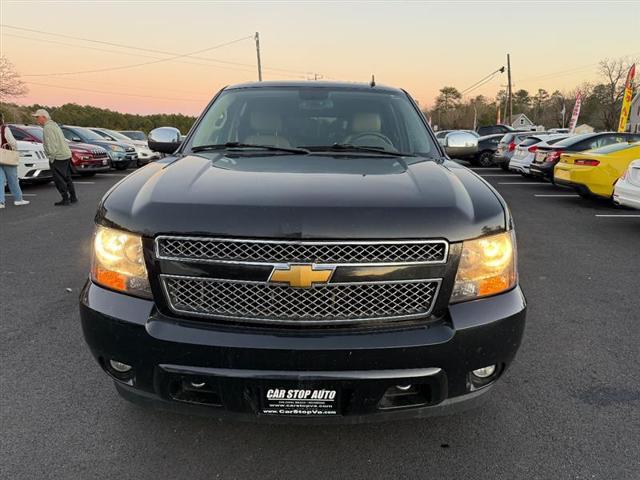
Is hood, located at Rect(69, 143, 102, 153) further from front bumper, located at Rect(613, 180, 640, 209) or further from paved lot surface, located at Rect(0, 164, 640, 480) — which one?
front bumper, located at Rect(613, 180, 640, 209)

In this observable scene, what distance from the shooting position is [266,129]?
9.98ft

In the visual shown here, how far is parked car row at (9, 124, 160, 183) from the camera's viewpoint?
1084 cm

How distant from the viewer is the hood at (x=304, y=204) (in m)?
1.70

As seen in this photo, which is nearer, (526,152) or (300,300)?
(300,300)

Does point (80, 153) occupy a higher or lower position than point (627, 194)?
higher

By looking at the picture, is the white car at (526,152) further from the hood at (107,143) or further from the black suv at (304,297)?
the hood at (107,143)

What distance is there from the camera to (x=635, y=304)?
4109mm

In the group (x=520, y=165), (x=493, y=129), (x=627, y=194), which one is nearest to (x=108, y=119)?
(x=493, y=129)

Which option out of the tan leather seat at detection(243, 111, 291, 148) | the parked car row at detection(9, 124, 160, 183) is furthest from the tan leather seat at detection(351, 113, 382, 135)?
the parked car row at detection(9, 124, 160, 183)

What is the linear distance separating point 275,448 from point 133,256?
44.9 inches

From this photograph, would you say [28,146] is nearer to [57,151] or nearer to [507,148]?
[57,151]

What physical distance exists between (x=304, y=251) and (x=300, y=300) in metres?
0.19

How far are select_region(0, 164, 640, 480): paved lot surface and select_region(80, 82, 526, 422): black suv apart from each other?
446 mm

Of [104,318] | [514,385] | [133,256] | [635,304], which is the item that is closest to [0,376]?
[104,318]
